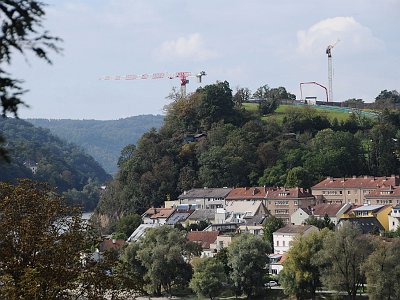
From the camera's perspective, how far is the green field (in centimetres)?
10188

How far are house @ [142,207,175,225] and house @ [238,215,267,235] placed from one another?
773cm

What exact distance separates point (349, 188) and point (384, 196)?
14.1ft

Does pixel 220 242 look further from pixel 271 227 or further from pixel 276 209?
pixel 276 209

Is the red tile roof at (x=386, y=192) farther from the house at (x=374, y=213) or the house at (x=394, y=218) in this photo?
the house at (x=394, y=218)

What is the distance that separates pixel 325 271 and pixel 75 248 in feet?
94.9

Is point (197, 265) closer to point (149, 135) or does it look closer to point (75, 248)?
point (75, 248)

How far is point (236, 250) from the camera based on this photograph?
53.6 m

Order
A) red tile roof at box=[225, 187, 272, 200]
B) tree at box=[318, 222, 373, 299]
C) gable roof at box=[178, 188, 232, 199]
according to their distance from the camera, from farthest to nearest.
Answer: gable roof at box=[178, 188, 232, 199]
red tile roof at box=[225, 187, 272, 200]
tree at box=[318, 222, 373, 299]

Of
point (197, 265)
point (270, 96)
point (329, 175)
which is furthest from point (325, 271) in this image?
point (270, 96)

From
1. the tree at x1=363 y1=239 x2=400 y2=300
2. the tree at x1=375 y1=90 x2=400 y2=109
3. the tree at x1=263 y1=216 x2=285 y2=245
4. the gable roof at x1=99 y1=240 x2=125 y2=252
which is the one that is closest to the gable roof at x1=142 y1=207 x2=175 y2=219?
the gable roof at x1=99 y1=240 x2=125 y2=252

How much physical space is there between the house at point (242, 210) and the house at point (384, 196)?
818cm

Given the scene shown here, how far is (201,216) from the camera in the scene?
7756 cm

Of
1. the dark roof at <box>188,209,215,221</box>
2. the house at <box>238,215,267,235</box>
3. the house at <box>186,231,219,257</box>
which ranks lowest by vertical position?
the house at <box>186,231,219,257</box>

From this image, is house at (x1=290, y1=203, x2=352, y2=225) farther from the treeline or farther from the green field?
the green field
